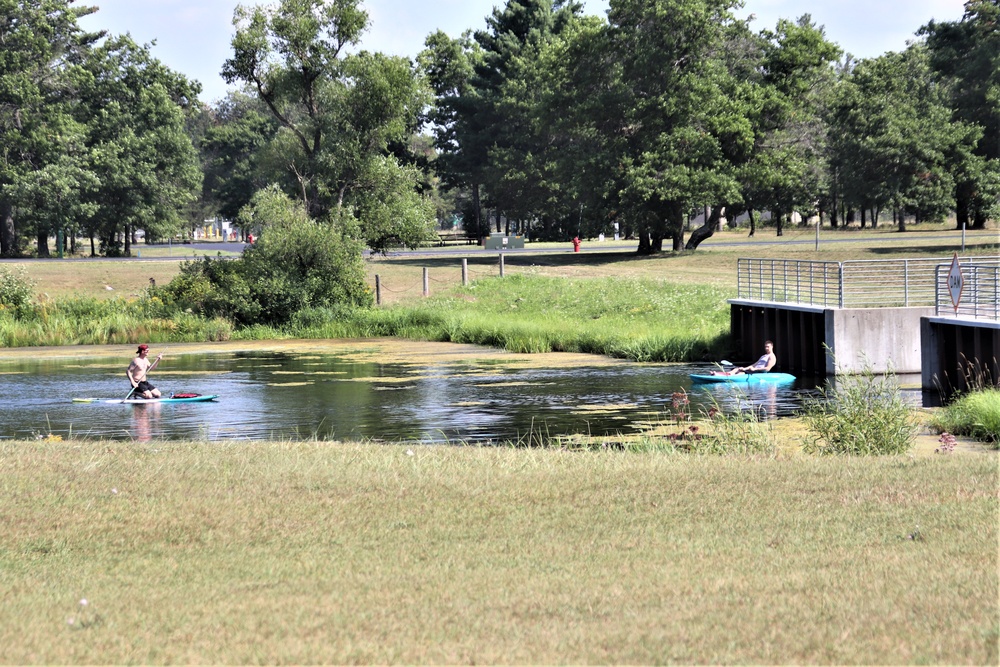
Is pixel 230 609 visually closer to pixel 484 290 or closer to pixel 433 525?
pixel 433 525

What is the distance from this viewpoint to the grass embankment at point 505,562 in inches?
293

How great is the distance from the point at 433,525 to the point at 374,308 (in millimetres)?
37620

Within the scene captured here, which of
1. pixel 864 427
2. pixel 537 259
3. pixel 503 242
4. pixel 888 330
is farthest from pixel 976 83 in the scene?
pixel 864 427

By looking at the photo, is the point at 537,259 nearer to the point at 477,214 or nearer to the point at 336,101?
the point at 336,101

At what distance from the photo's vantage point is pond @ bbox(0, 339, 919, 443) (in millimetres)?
23172

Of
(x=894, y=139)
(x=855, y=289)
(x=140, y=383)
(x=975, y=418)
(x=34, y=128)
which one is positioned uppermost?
(x=34, y=128)

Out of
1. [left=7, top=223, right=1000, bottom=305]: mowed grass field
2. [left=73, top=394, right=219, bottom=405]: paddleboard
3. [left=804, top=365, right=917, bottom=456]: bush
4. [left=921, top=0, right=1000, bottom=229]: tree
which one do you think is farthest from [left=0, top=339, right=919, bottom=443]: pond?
[left=921, top=0, right=1000, bottom=229]: tree

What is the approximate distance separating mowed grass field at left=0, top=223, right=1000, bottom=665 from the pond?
6451 mm

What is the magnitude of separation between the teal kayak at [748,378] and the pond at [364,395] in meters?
0.43

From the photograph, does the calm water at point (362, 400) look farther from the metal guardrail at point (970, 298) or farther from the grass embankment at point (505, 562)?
the grass embankment at point (505, 562)

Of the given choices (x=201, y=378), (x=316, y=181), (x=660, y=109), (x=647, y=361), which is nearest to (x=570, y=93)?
(x=660, y=109)

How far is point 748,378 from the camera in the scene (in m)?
31.0

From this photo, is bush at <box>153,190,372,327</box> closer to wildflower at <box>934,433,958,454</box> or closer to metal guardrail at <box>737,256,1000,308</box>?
metal guardrail at <box>737,256,1000,308</box>

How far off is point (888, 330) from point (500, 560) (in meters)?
26.2
